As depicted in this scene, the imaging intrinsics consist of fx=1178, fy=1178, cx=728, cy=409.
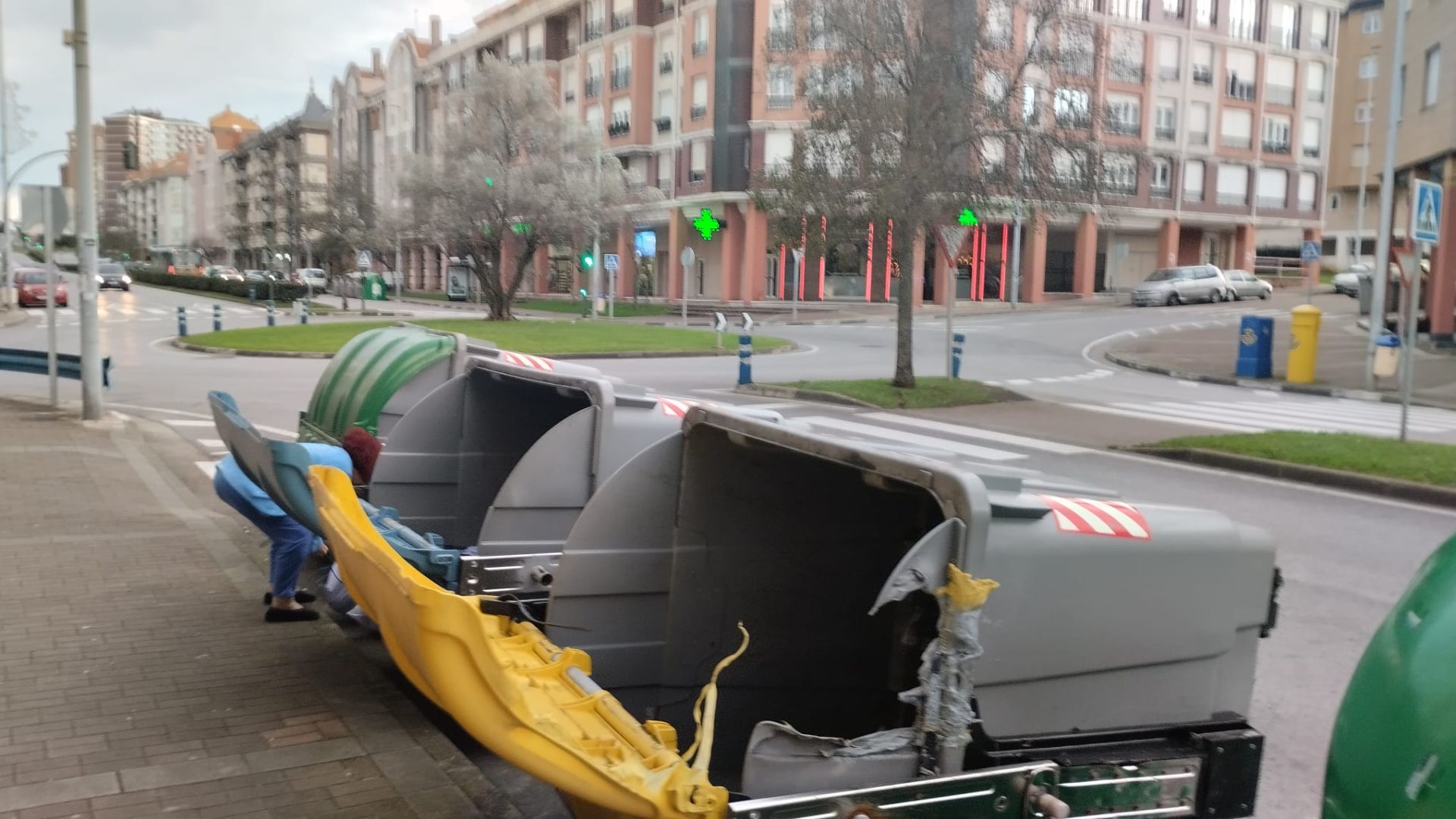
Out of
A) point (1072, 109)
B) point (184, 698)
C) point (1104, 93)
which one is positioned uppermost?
point (1104, 93)

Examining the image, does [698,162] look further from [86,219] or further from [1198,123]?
[86,219]

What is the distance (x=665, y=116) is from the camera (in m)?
58.9

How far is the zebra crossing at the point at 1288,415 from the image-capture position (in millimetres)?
15523

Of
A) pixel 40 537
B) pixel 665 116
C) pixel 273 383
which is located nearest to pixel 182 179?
pixel 665 116

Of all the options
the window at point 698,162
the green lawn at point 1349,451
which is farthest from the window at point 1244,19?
the green lawn at point 1349,451

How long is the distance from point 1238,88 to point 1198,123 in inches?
125

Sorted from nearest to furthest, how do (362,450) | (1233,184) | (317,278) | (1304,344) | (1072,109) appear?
1. (362,450)
2. (1072,109)
3. (1304,344)
4. (1233,184)
5. (317,278)

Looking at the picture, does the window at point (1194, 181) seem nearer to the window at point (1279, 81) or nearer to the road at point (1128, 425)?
the window at point (1279, 81)

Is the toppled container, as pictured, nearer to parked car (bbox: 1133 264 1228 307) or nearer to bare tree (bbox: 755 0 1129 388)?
bare tree (bbox: 755 0 1129 388)

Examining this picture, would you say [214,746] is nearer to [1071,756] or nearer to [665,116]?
[1071,756]

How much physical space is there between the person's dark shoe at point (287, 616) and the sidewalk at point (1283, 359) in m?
19.3

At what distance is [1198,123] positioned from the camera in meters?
58.0

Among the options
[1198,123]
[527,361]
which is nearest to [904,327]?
[527,361]

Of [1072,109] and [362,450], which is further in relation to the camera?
[1072,109]
